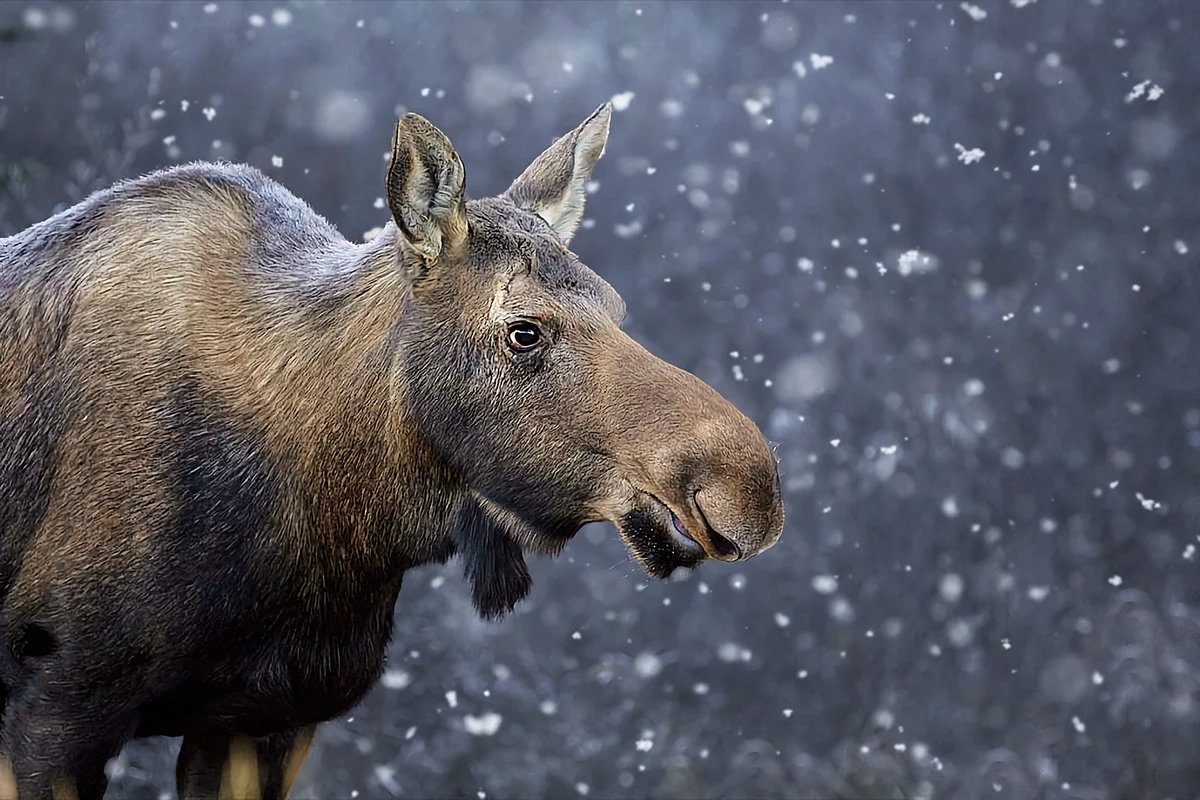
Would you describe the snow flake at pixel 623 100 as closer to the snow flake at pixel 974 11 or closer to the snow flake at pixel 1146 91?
the snow flake at pixel 974 11

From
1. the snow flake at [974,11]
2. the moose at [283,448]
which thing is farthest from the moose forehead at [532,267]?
the snow flake at [974,11]

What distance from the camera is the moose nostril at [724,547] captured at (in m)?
1.43

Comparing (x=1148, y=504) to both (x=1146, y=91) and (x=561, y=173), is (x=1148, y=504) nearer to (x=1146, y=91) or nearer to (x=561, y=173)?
(x=1146, y=91)

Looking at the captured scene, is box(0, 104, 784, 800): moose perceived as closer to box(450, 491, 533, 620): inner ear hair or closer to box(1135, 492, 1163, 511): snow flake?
box(450, 491, 533, 620): inner ear hair

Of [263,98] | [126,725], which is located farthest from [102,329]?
[263,98]

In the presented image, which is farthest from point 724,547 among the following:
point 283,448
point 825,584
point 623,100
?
point 623,100

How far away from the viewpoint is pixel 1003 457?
3387mm

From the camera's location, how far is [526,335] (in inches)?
62.3

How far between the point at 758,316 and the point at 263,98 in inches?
62.1

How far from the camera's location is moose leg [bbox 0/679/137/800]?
161cm

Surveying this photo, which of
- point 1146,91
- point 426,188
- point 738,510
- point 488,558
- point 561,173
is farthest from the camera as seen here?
point 1146,91

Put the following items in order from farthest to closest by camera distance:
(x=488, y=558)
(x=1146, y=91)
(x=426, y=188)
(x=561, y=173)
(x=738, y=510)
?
(x=1146, y=91)
(x=561, y=173)
(x=488, y=558)
(x=426, y=188)
(x=738, y=510)

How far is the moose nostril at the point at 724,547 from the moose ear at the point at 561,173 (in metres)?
0.62

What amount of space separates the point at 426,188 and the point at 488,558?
535mm
